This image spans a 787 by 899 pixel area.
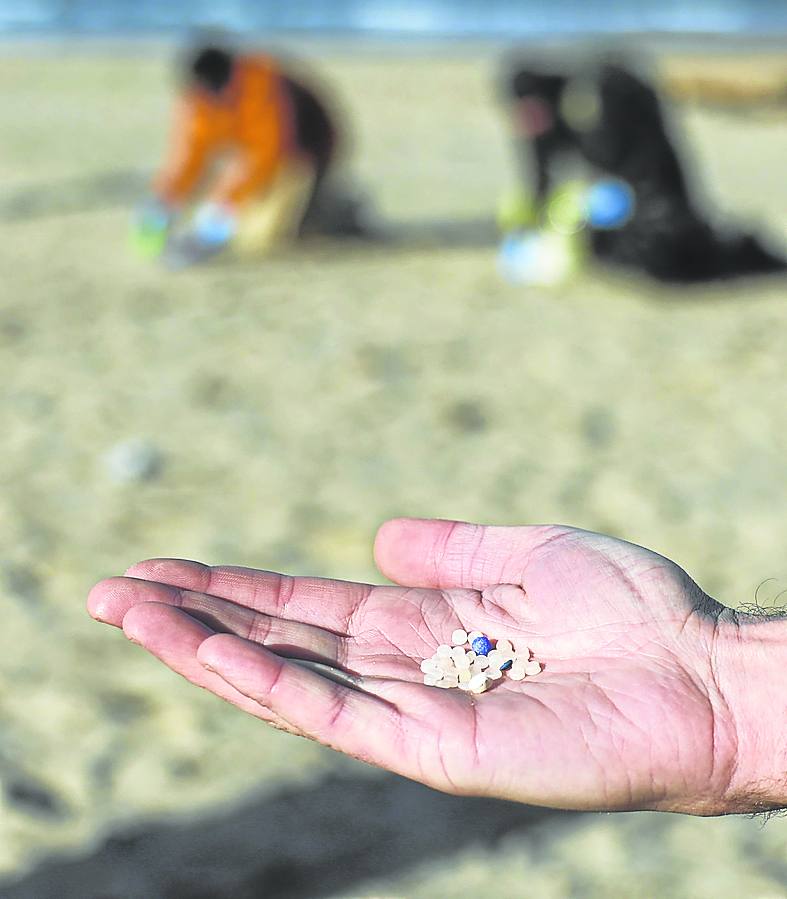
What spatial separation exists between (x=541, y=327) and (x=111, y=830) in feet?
12.2

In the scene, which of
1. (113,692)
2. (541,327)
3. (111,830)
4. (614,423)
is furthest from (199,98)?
(111,830)

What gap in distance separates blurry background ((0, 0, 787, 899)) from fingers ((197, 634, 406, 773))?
81cm

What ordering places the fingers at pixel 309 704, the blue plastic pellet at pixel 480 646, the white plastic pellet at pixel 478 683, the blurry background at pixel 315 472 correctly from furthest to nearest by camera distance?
the blurry background at pixel 315 472, the blue plastic pellet at pixel 480 646, the white plastic pellet at pixel 478 683, the fingers at pixel 309 704

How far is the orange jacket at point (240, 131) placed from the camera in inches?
266

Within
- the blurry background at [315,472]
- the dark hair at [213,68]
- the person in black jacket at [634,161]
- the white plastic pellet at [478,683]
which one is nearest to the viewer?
the white plastic pellet at [478,683]

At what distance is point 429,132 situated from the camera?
12.5 metres

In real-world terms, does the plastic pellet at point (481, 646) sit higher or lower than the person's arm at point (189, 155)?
higher

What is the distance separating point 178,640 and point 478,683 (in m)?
0.45

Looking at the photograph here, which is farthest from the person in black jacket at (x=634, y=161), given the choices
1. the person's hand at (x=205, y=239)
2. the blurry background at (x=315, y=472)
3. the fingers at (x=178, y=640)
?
the fingers at (x=178, y=640)

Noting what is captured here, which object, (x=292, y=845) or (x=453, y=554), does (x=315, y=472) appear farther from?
(x=453, y=554)

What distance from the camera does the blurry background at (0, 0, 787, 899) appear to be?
92.7 inches

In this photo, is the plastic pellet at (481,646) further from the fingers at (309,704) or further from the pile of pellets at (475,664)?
the fingers at (309,704)

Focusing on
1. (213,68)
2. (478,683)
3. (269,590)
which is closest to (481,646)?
(478,683)

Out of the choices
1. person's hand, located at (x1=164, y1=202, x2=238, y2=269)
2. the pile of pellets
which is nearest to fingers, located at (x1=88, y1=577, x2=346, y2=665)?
the pile of pellets
